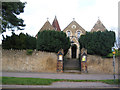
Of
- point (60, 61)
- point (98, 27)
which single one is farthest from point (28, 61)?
point (98, 27)

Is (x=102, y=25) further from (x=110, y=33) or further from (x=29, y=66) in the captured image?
(x=29, y=66)

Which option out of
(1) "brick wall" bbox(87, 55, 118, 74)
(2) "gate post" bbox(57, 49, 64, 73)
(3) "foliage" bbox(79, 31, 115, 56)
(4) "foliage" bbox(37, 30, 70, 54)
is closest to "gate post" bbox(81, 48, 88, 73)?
(1) "brick wall" bbox(87, 55, 118, 74)

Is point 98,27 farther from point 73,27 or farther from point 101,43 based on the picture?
point 101,43

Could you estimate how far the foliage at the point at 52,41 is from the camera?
698 inches

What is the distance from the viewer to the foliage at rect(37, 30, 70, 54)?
1772 centimetres

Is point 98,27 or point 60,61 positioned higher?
point 98,27

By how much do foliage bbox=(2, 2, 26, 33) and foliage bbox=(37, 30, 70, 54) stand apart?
11.7ft

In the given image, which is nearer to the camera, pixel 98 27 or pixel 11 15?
pixel 11 15

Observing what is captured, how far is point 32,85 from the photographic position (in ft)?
29.1

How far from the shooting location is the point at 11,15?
16.6 meters

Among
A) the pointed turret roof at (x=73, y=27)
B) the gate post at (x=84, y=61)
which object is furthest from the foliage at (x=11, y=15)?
the pointed turret roof at (x=73, y=27)

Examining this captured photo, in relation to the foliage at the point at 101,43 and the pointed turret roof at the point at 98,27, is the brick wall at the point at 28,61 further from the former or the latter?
the pointed turret roof at the point at 98,27

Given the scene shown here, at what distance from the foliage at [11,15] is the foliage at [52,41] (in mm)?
3575

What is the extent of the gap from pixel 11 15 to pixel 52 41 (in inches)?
246
